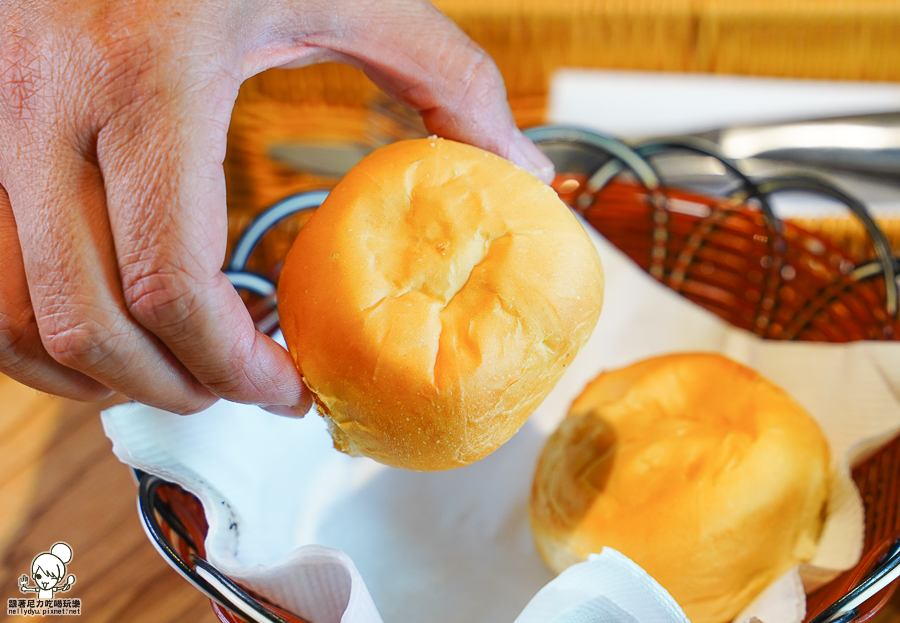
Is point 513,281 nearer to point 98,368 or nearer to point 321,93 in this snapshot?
point 98,368

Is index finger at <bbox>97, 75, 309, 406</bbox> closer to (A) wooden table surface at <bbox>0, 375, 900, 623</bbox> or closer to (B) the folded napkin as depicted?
(B) the folded napkin

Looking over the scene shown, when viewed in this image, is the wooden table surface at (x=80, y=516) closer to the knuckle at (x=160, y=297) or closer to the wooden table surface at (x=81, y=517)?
the wooden table surface at (x=81, y=517)

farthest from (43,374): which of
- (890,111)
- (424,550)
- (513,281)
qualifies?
(890,111)

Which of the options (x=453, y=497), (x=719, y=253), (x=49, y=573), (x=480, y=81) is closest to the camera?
(x=480, y=81)

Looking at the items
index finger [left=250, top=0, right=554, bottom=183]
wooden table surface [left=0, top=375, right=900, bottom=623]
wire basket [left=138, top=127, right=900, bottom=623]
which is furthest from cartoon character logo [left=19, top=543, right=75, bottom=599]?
index finger [left=250, top=0, right=554, bottom=183]

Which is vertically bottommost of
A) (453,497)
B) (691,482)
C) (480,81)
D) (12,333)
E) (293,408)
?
(453,497)

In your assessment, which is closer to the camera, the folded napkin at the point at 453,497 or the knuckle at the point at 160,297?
the knuckle at the point at 160,297

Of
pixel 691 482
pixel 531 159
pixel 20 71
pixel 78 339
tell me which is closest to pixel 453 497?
pixel 691 482

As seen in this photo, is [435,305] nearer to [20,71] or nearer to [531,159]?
[531,159]

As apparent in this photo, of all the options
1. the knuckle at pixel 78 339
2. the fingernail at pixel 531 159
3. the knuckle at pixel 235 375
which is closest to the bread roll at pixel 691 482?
the fingernail at pixel 531 159
